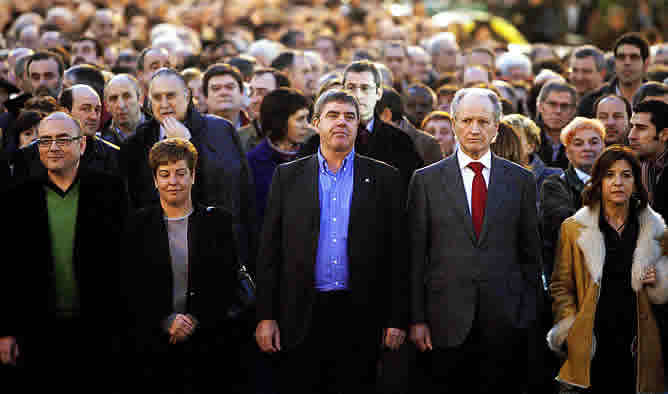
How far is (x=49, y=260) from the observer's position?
5.40 meters

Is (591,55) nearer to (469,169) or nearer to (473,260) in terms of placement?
(469,169)

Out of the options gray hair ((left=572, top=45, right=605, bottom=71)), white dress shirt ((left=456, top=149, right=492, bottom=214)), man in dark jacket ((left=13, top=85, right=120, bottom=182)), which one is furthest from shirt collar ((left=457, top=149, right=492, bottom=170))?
gray hair ((left=572, top=45, right=605, bottom=71))

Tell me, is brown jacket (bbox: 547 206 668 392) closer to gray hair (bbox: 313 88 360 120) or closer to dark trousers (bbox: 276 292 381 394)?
dark trousers (bbox: 276 292 381 394)

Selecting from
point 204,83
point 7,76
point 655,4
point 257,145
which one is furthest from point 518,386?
point 655,4

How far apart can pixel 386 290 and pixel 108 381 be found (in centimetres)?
165

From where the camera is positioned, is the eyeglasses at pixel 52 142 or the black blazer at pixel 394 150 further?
the black blazer at pixel 394 150

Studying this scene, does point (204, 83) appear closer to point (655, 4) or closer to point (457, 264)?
point (457, 264)

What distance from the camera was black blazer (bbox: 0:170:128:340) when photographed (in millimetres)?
5371

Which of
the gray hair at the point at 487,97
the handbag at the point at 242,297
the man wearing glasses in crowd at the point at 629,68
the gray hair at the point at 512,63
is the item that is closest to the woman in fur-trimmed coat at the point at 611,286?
the gray hair at the point at 487,97

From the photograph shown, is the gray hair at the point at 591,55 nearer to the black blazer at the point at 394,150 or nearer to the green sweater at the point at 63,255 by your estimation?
the black blazer at the point at 394,150

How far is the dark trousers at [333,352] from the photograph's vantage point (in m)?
5.36

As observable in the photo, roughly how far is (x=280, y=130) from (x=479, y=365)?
2.73 metres

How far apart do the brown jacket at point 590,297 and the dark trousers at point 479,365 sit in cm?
46

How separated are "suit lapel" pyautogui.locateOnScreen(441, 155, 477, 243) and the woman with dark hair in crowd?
1.98 metres
